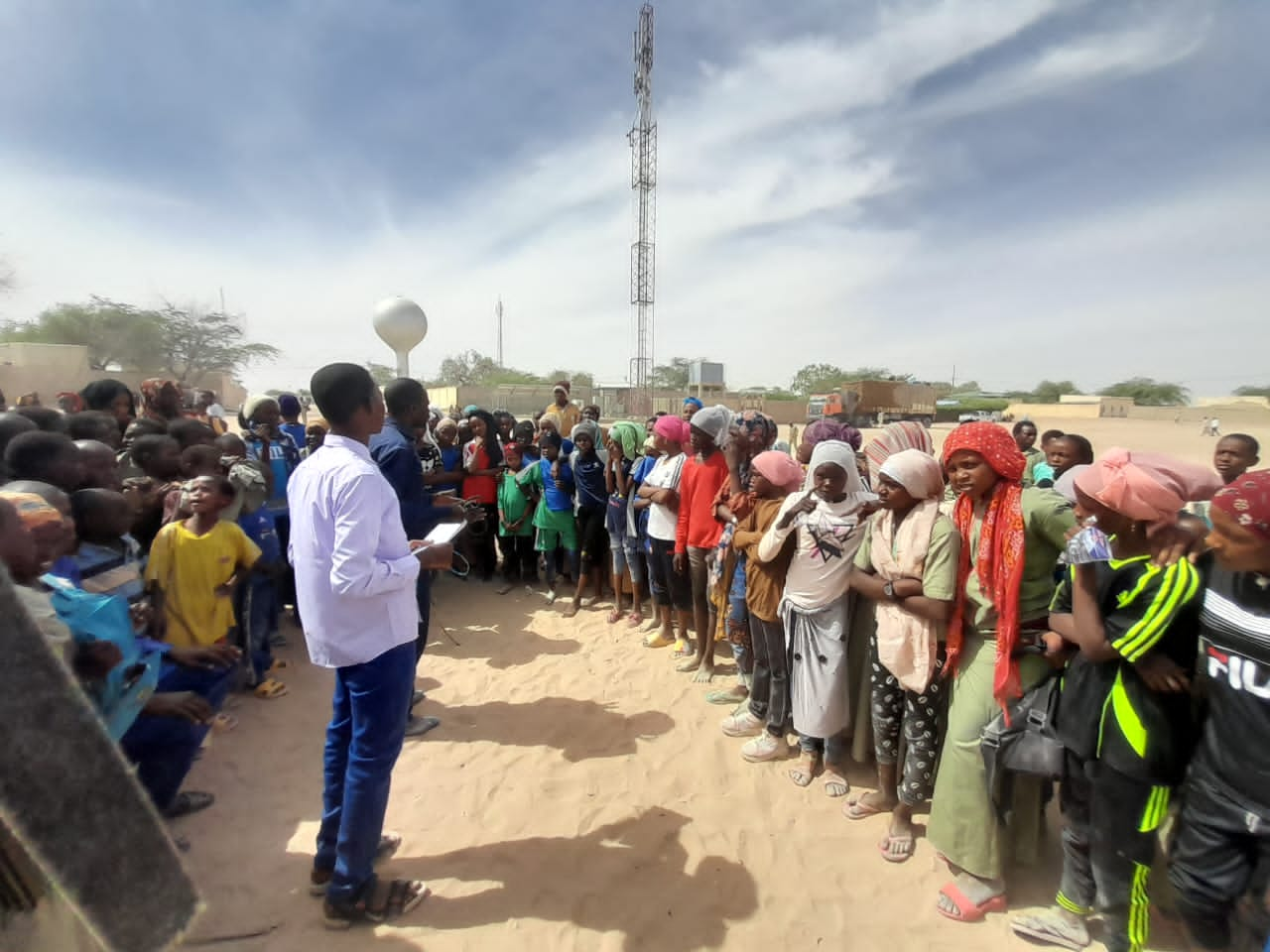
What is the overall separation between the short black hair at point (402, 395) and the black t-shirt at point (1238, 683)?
3441mm

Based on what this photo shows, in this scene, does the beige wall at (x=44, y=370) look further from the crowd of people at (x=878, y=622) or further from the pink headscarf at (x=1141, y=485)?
the pink headscarf at (x=1141, y=485)

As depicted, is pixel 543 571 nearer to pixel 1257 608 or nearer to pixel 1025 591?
pixel 1025 591

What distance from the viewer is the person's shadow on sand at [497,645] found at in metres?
4.88

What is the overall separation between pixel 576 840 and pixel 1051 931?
1956 millimetres

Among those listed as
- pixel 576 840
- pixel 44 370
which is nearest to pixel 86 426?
pixel 576 840

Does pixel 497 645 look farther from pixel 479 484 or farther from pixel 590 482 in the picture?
pixel 479 484

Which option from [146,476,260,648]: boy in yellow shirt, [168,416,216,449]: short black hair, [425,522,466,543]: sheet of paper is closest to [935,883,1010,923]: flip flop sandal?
[425,522,466,543]: sheet of paper

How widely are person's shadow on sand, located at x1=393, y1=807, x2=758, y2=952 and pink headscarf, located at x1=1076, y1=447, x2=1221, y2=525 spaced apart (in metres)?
2.09

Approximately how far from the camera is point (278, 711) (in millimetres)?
3951

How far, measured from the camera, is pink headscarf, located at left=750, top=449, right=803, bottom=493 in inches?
138

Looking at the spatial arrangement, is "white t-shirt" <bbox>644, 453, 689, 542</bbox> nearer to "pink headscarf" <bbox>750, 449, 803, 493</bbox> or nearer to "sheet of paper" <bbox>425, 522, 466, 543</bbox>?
"pink headscarf" <bbox>750, 449, 803, 493</bbox>

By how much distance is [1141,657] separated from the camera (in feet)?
6.40

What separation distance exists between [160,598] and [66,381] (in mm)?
33629

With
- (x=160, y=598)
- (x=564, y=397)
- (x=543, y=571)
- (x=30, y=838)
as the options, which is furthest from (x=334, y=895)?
(x=564, y=397)
